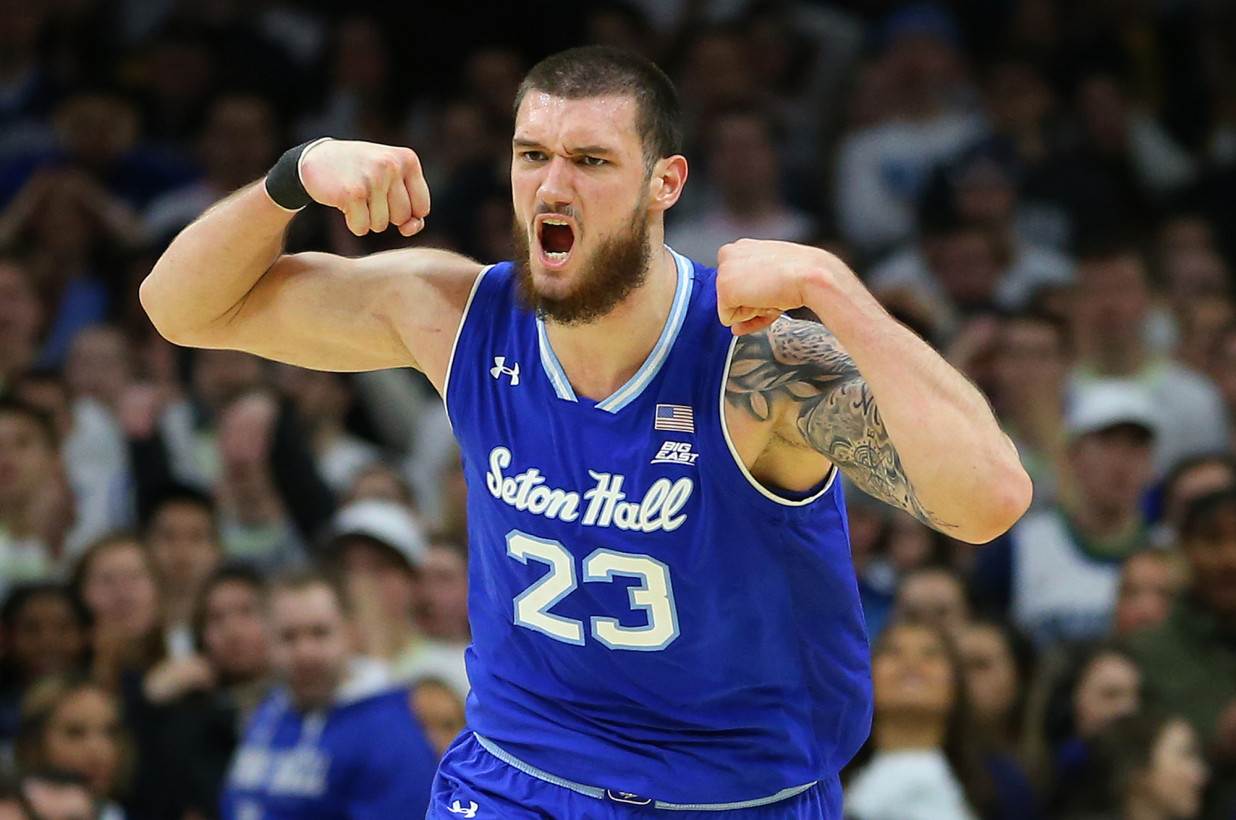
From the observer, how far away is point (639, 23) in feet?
43.3

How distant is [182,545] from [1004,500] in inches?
254

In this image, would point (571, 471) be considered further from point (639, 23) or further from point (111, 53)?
point (111, 53)

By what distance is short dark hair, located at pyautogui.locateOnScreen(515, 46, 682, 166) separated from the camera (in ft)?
14.9

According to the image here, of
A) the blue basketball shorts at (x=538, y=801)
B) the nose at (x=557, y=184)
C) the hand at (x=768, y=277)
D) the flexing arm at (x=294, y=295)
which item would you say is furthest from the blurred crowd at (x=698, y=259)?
the hand at (x=768, y=277)

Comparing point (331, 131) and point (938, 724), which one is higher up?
point (331, 131)

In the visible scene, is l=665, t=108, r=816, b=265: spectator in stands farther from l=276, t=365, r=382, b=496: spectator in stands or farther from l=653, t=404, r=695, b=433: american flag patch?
l=653, t=404, r=695, b=433: american flag patch

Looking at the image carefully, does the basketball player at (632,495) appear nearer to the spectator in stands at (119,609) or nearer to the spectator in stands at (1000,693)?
the spectator in stands at (1000,693)

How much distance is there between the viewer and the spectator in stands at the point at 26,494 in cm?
965

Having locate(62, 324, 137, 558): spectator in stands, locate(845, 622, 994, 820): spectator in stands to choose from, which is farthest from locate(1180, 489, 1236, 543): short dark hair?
locate(62, 324, 137, 558): spectator in stands

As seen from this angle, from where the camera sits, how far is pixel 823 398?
433 cm

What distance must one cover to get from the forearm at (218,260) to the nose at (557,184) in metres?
0.80

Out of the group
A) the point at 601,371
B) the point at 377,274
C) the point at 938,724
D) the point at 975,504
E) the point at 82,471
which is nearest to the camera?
the point at 975,504

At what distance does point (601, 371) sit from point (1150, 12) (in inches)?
399

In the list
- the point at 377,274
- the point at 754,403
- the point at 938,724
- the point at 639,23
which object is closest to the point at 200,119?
the point at 639,23
